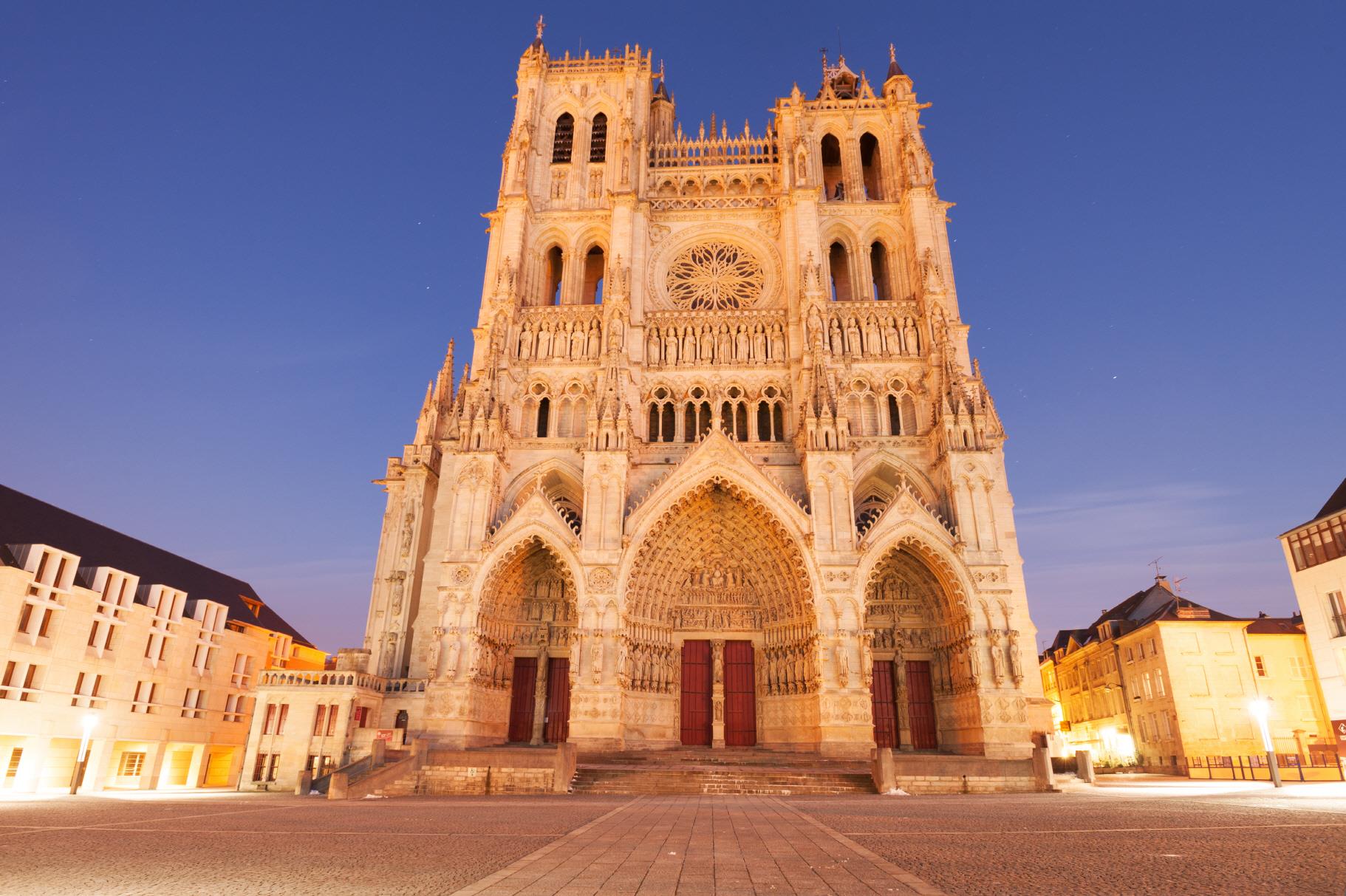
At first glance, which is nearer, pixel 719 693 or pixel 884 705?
pixel 719 693

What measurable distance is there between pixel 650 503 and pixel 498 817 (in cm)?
1549

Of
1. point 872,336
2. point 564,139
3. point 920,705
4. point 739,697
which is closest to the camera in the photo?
point 920,705

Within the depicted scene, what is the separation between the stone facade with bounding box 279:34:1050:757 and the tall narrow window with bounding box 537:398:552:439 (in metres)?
0.10

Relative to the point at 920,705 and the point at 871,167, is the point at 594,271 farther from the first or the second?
the point at 920,705

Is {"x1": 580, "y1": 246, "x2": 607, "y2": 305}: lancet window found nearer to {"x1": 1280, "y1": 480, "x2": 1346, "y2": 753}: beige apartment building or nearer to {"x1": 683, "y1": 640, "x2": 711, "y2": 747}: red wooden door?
{"x1": 683, "y1": 640, "x2": 711, "y2": 747}: red wooden door

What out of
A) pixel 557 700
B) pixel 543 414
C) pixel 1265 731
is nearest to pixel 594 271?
pixel 543 414

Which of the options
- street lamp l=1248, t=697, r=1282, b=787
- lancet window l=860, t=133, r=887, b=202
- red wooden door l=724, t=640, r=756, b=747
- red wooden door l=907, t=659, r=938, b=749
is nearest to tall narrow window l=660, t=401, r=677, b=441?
red wooden door l=724, t=640, r=756, b=747

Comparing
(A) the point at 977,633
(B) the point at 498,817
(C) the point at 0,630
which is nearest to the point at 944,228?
(A) the point at 977,633

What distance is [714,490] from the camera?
28406mm

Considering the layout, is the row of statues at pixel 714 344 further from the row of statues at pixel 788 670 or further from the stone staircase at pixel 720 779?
the stone staircase at pixel 720 779

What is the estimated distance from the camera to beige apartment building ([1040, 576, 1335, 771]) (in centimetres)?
3347

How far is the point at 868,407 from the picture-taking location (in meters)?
30.3

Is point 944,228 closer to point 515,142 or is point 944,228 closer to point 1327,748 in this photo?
point 515,142

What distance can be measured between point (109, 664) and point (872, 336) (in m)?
31.3
